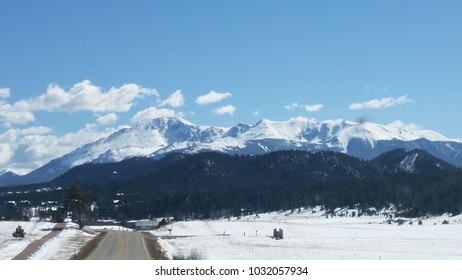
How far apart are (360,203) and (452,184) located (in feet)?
83.9

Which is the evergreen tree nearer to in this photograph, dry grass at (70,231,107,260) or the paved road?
dry grass at (70,231,107,260)

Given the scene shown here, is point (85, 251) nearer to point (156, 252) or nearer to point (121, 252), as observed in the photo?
point (121, 252)

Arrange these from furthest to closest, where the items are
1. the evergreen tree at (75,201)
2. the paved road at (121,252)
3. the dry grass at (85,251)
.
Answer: the evergreen tree at (75,201)
the dry grass at (85,251)
the paved road at (121,252)

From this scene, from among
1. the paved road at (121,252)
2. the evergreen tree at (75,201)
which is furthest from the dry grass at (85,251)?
the evergreen tree at (75,201)

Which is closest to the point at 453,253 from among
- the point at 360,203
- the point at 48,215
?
the point at 360,203

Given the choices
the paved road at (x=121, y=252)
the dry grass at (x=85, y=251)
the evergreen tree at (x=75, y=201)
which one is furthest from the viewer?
the evergreen tree at (x=75, y=201)

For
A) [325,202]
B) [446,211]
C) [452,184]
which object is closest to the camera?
[446,211]

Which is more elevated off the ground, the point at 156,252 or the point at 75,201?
the point at 75,201

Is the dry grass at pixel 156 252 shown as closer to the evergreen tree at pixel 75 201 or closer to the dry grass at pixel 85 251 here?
the dry grass at pixel 85 251

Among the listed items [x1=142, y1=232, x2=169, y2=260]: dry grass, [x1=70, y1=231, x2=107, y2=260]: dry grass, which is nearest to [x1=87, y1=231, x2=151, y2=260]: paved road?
[x1=142, y1=232, x2=169, y2=260]: dry grass

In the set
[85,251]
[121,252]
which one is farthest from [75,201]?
[121,252]
